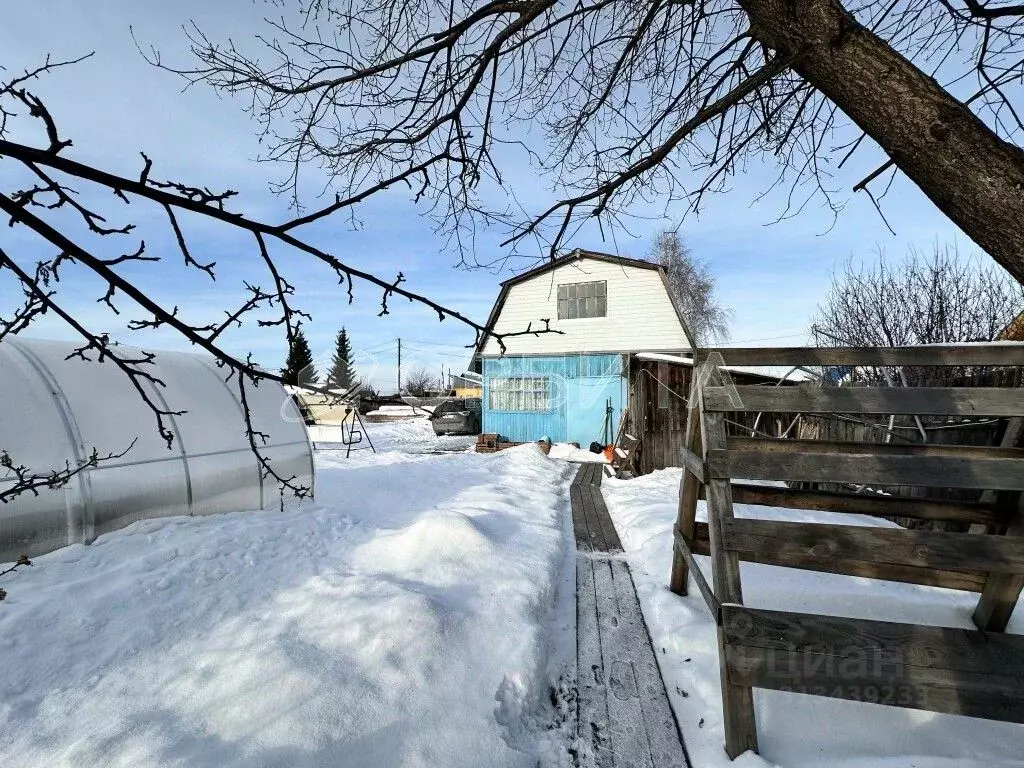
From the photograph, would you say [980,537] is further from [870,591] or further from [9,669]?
[9,669]

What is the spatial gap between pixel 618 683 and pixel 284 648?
2.05 meters

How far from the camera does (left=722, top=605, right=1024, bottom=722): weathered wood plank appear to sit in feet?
6.88

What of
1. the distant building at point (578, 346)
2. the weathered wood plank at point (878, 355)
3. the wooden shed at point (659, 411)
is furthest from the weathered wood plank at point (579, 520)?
the distant building at point (578, 346)

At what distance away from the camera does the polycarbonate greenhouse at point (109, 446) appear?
163 inches

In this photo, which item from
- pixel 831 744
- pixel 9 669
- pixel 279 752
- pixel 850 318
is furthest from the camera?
pixel 850 318

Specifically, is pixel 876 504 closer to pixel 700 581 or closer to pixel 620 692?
pixel 700 581

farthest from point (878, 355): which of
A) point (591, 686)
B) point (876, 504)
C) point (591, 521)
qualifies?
point (591, 521)

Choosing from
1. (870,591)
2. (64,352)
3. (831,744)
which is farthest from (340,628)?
(64,352)

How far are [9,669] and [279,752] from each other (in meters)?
1.67

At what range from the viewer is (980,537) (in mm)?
2293

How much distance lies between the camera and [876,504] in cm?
362

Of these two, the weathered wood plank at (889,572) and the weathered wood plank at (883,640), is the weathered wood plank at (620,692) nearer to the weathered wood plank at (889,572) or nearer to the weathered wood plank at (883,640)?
the weathered wood plank at (883,640)

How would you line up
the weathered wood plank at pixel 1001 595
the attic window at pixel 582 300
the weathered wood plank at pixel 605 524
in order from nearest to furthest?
the weathered wood plank at pixel 1001 595
the weathered wood plank at pixel 605 524
the attic window at pixel 582 300

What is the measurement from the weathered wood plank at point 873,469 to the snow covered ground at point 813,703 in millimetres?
1235
